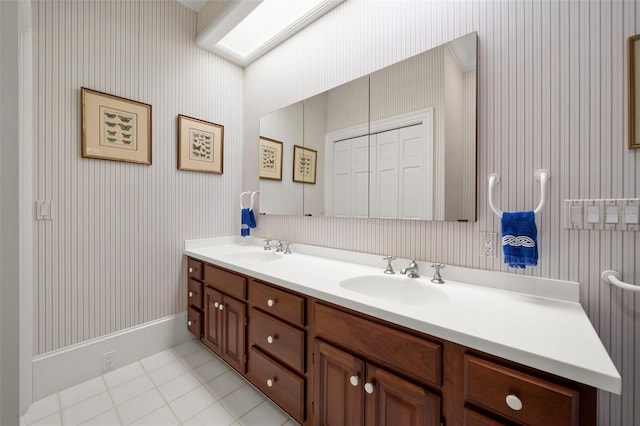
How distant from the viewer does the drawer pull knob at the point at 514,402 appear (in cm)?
66

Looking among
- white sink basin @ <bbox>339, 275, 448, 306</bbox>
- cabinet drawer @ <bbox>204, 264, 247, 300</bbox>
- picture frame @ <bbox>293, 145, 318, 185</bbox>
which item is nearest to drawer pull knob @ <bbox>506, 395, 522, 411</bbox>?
white sink basin @ <bbox>339, 275, 448, 306</bbox>

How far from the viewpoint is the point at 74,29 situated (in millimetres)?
1630

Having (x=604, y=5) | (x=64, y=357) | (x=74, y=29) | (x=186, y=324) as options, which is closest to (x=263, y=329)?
(x=186, y=324)

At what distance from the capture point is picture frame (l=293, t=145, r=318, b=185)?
1896 mm

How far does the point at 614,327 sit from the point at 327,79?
1935 millimetres

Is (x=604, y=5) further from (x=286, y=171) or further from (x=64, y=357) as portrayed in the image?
(x=64, y=357)

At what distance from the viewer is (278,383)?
1.33m

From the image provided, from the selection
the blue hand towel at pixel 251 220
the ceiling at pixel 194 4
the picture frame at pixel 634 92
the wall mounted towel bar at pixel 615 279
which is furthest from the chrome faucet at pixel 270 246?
the ceiling at pixel 194 4

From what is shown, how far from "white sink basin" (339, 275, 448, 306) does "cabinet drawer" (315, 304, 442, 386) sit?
213mm

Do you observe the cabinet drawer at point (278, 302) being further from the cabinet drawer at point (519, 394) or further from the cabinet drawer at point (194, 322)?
the cabinet drawer at point (194, 322)

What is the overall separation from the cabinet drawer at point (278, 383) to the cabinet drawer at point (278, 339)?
0.05 m

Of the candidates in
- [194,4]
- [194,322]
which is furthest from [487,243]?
[194,4]

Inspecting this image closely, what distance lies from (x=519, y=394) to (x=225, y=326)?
1.58 m

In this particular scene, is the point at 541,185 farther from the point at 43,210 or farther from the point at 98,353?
the point at 98,353
